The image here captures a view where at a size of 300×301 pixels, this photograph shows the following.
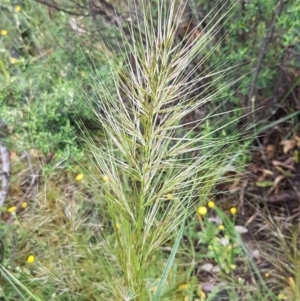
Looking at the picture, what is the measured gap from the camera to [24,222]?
1.89 m

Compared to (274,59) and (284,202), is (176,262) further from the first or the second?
(274,59)

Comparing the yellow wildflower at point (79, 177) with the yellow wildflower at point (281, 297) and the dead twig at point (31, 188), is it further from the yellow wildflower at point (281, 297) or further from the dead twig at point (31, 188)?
the yellow wildflower at point (281, 297)

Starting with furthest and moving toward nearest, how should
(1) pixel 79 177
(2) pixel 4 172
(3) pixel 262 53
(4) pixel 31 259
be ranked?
(2) pixel 4 172
(1) pixel 79 177
(3) pixel 262 53
(4) pixel 31 259

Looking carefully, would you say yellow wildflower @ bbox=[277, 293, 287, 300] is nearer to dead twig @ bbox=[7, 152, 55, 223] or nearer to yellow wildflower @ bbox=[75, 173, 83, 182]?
yellow wildflower @ bbox=[75, 173, 83, 182]

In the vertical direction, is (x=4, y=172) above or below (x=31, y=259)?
above

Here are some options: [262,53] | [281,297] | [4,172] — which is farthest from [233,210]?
[4,172]

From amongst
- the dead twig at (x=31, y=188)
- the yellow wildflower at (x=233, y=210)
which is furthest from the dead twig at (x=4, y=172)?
the yellow wildflower at (x=233, y=210)

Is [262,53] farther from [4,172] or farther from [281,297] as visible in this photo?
[4,172]

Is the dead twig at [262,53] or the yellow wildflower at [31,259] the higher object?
the dead twig at [262,53]

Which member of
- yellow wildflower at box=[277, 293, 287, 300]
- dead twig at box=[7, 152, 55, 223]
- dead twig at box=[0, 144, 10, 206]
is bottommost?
yellow wildflower at box=[277, 293, 287, 300]

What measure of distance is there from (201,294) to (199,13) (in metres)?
0.96

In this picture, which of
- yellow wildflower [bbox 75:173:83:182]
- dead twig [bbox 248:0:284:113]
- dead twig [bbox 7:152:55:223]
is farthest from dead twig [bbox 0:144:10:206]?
dead twig [bbox 248:0:284:113]

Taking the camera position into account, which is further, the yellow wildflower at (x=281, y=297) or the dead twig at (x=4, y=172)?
the dead twig at (x=4, y=172)

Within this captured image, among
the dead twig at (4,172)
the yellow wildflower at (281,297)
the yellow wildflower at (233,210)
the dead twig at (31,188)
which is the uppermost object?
the dead twig at (4,172)
